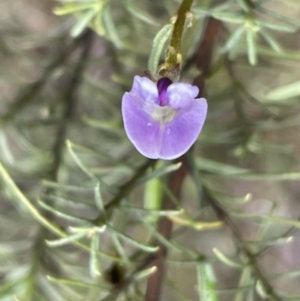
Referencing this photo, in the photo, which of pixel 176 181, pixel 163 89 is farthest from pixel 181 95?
pixel 176 181

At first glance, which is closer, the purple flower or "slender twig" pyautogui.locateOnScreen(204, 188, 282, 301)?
the purple flower

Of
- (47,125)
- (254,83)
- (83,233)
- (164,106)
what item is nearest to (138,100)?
(164,106)

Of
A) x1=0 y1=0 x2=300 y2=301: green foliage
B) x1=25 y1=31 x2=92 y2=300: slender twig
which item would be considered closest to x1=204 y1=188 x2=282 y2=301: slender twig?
x1=0 y1=0 x2=300 y2=301: green foliage

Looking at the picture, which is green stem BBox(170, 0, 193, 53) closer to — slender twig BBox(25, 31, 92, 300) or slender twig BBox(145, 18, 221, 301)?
slender twig BBox(145, 18, 221, 301)

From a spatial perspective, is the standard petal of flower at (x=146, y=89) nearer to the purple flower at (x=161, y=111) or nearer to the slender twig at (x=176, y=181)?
the purple flower at (x=161, y=111)

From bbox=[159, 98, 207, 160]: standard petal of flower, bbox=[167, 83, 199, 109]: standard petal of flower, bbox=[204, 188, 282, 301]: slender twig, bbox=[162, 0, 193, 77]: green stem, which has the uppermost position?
bbox=[162, 0, 193, 77]: green stem

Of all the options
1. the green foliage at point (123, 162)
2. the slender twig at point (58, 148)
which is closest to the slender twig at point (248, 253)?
the green foliage at point (123, 162)
